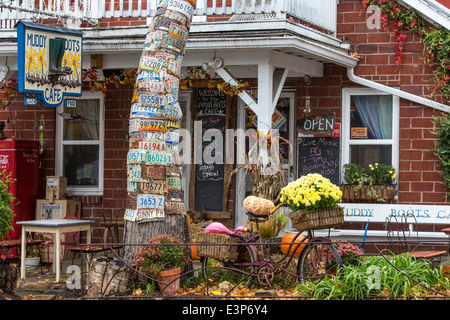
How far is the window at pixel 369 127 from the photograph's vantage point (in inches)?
450

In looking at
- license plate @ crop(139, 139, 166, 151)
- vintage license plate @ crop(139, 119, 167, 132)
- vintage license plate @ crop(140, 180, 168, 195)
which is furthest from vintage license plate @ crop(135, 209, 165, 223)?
vintage license plate @ crop(139, 119, 167, 132)

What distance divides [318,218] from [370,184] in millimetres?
3422

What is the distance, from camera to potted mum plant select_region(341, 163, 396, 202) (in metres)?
11.0

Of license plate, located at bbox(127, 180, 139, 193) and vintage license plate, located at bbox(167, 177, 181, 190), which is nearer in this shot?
license plate, located at bbox(127, 180, 139, 193)

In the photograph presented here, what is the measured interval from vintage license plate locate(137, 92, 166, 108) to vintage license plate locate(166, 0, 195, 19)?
3.42 ft

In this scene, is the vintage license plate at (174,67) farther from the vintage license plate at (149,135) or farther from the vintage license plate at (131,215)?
the vintage license plate at (131,215)

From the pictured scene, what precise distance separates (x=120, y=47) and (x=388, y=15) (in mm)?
4216

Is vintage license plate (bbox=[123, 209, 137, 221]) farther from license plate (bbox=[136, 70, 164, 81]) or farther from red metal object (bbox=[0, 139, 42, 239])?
red metal object (bbox=[0, 139, 42, 239])

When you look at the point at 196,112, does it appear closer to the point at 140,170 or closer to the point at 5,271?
the point at 140,170

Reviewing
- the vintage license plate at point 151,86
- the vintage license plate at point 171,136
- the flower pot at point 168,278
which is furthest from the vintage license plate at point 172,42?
the flower pot at point 168,278

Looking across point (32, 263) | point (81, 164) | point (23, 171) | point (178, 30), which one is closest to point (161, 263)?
point (178, 30)

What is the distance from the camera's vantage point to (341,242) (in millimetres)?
7707

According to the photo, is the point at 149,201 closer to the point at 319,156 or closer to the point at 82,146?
the point at 319,156

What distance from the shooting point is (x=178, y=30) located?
8719 millimetres
